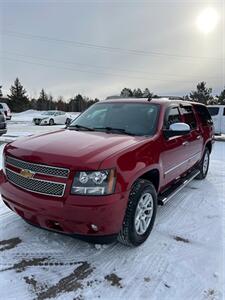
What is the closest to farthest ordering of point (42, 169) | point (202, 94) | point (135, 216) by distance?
point (42, 169)
point (135, 216)
point (202, 94)

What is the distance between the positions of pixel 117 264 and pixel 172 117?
7.91ft

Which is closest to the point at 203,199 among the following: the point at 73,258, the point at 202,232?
the point at 202,232

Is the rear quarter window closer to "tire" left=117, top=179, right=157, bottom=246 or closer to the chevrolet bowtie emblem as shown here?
"tire" left=117, top=179, right=157, bottom=246

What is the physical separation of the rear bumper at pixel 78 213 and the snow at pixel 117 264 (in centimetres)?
41

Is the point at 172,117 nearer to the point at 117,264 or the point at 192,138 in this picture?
the point at 192,138

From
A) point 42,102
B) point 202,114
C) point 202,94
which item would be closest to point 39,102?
point 42,102

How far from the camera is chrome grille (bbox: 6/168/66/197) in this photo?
9.23 ft

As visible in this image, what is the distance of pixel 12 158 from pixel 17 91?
6235cm

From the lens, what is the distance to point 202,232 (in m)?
3.83

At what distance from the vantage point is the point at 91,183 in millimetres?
2738

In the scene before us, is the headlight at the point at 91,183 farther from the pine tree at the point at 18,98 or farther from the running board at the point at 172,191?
the pine tree at the point at 18,98

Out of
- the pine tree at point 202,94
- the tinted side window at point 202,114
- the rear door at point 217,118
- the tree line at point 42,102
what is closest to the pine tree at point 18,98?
the tree line at point 42,102

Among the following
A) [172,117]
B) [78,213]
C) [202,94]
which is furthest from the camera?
[202,94]

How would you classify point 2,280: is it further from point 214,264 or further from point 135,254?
point 214,264
